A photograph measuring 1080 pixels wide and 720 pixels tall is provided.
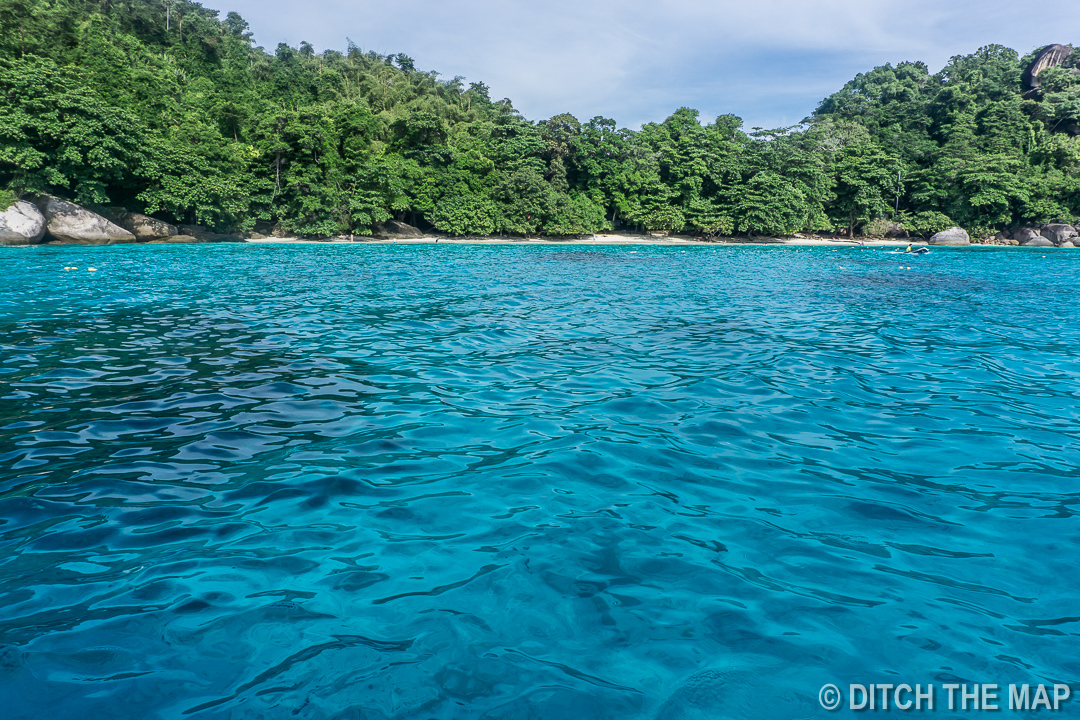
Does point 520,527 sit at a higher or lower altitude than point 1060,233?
lower

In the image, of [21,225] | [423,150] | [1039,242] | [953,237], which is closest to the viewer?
[21,225]

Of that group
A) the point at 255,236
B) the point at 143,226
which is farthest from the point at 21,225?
the point at 255,236

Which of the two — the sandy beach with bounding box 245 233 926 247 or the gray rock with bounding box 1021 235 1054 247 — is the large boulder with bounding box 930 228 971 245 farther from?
the gray rock with bounding box 1021 235 1054 247

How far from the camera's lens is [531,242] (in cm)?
3947

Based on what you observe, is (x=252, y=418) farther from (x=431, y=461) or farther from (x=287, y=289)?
(x=287, y=289)

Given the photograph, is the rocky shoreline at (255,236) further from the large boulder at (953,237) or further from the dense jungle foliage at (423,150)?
the dense jungle foliage at (423,150)

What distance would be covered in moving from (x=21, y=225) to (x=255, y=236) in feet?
37.5

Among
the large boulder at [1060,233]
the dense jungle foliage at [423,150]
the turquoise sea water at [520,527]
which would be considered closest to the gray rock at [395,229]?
the dense jungle foliage at [423,150]

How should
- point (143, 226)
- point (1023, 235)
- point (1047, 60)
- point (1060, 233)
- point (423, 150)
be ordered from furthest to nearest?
point (1047, 60) < point (1023, 235) < point (1060, 233) < point (423, 150) < point (143, 226)

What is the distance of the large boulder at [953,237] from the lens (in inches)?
1719

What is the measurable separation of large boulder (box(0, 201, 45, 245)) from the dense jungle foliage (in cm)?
83

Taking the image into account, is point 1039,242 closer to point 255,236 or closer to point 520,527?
point 520,527

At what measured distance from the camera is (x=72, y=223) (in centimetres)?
2672

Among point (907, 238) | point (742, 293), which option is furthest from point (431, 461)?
point (907, 238)
